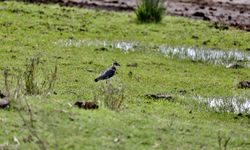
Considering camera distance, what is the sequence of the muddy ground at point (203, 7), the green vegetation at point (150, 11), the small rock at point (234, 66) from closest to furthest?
the small rock at point (234, 66) < the green vegetation at point (150, 11) < the muddy ground at point (203, 7)

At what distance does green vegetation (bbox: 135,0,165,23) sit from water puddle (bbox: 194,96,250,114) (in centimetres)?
857

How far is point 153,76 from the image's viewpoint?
13.4 meters

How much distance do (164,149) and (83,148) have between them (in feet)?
2.73

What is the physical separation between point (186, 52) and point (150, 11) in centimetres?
402

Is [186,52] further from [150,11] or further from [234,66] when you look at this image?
[150,11]

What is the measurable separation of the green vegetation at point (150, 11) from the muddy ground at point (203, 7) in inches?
103

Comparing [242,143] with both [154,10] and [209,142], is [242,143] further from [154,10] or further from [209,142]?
[154,10]

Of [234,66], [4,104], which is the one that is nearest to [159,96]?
[4,104]

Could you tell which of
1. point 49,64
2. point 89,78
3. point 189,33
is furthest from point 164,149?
point 189,33

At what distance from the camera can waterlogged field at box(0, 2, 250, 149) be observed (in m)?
7.86

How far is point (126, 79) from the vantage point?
42.3ft

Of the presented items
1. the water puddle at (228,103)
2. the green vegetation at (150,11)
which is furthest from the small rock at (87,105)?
the green vegetation at (150,11)

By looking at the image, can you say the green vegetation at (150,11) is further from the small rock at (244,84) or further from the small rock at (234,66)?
the small rock at (244,84)

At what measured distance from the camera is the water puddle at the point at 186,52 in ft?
51.5
